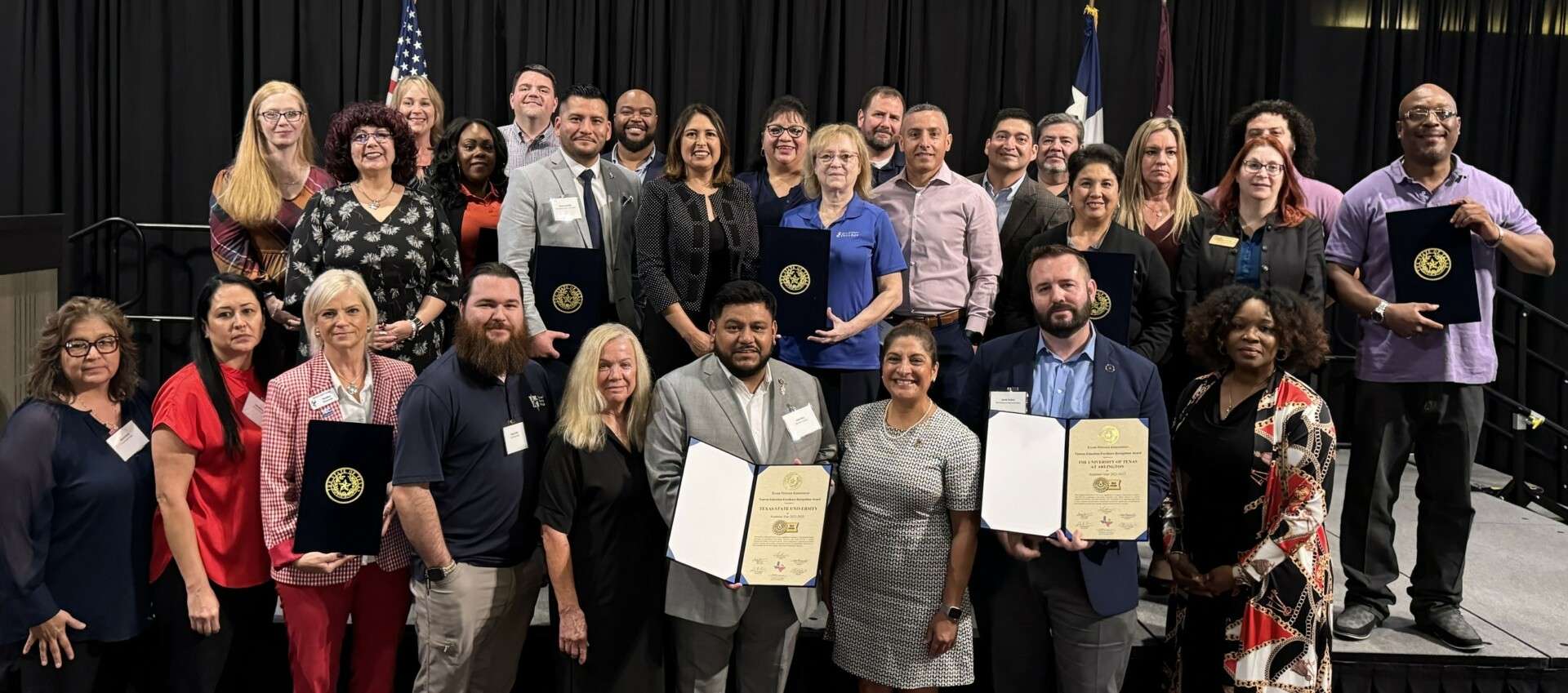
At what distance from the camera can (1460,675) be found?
3852mm

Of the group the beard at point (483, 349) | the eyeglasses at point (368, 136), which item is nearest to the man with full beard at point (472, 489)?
the beard at point (483, 349)

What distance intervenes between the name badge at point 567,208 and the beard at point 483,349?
37.6 inches

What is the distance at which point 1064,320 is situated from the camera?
3.27 m

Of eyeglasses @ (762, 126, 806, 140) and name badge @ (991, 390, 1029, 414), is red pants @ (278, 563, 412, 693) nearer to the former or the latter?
name badge @ (991, 390, 1029, 414)

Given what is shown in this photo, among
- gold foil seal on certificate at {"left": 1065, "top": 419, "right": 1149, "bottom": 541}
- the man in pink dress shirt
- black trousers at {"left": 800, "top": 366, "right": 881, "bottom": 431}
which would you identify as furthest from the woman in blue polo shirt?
gold foil seal on certificate at {"left": 1065, "top": 419, "right": 1149, "bottom": 541}

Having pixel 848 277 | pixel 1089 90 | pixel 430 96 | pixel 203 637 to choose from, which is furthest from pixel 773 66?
pixel 203 637

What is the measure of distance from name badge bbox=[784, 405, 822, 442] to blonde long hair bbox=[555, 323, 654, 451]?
0.41 m

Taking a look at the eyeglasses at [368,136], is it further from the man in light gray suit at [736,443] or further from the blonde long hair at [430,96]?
the man in light gray suit at [736,443]

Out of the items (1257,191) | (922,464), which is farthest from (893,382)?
(1257,191)

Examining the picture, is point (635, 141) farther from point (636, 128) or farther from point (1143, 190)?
point (1143, 190)

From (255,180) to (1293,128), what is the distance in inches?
151

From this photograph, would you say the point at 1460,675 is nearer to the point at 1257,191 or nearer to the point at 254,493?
the point at 1257,191

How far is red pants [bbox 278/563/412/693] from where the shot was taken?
3.19 metres

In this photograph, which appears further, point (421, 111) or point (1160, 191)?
point (421, 111)
